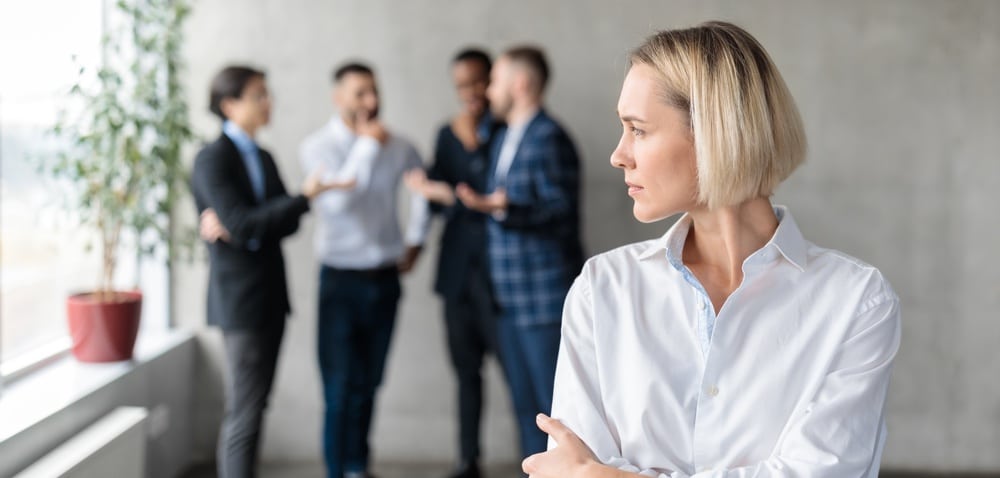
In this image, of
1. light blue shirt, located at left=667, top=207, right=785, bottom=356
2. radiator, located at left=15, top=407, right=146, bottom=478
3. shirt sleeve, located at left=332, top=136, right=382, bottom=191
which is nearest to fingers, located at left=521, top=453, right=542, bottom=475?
light blue shirt, located at left=667, top=207, right=785, bottom=356

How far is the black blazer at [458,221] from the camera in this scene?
11.9ft

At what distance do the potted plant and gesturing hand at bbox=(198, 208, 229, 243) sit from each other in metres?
0.38

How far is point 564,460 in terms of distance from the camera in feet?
4.54

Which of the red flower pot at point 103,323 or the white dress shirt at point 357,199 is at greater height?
the white dress shirt at point 357,199

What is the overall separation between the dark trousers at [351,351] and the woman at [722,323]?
2211mm

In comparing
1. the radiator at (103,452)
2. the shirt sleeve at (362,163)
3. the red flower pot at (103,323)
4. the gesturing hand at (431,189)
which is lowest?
the radiator at (103,452)

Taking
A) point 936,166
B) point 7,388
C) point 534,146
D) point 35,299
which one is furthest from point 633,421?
point 936,166

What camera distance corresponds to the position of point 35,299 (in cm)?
333

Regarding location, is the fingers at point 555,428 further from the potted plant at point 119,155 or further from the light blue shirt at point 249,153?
the potted plant at point 119,155

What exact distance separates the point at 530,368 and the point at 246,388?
3.58 ft

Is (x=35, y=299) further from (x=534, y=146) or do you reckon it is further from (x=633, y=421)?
(x=633, y=421)

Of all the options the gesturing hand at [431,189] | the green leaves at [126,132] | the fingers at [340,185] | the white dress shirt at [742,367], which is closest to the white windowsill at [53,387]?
the green leaves at [126,132]

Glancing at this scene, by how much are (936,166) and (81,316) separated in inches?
145

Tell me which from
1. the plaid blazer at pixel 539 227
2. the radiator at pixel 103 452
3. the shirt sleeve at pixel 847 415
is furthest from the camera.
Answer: the plaid blazer at pixel 539 227
